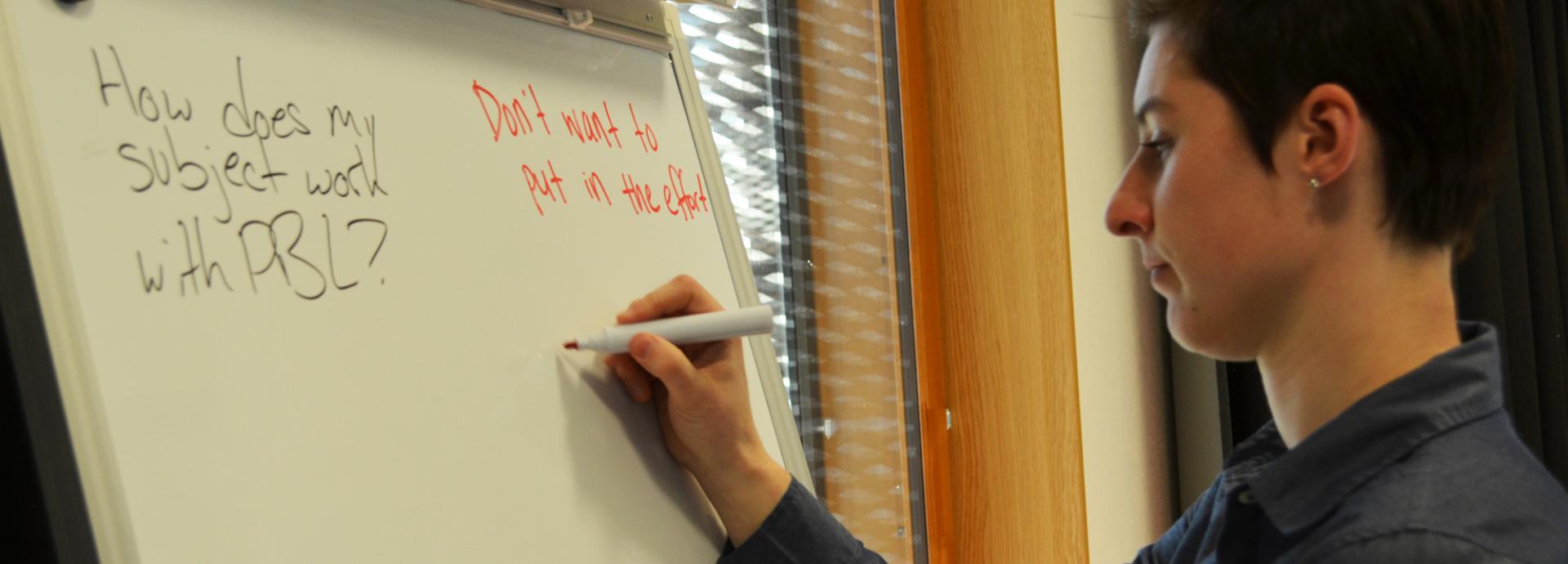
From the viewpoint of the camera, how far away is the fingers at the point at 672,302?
34.8 inches

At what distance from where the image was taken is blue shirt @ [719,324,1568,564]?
677mm

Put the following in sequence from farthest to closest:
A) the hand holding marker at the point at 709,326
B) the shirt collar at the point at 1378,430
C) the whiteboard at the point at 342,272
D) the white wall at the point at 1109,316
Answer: the white wall at the point at 1109,316 → the hand holding marker at the point at 709,326 → the shirt collar at the point at 1378,430 → the whiteboard at the point at 342,272

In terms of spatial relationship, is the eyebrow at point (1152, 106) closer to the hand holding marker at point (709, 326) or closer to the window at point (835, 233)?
the hand holding marker at point (709, 326)

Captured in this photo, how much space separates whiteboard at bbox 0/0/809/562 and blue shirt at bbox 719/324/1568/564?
398 millimetres

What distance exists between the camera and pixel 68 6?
0.61m

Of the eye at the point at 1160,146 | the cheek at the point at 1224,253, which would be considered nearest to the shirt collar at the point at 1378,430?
the cheek at the point at 1224,253

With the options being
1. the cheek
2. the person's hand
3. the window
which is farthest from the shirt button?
the window

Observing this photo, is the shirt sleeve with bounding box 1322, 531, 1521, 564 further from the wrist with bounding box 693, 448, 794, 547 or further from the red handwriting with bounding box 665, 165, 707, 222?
the red handwriting with bounding box 665, 165, 707, 222

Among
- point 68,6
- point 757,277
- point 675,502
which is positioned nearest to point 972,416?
point 757,277

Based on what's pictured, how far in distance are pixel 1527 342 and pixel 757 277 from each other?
162cm

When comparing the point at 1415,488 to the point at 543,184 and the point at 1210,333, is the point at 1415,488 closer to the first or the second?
the point at 1210,333

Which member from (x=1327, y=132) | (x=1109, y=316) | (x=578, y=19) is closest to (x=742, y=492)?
(x=578, y=19)

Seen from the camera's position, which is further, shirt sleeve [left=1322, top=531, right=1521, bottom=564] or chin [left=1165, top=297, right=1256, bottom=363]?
chin [left=1165, top=297, right=1256, bottom=363]

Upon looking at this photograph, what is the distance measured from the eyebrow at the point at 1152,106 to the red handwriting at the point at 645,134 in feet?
1.23
